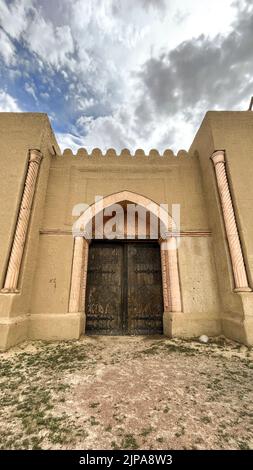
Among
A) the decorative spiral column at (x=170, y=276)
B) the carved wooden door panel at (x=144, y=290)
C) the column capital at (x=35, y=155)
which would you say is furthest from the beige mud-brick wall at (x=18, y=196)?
the decorative spiral column at (x=170, y=276)

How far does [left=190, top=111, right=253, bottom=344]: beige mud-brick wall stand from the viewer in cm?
404

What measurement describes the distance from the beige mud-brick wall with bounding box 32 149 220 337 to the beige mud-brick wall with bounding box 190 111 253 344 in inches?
10.9

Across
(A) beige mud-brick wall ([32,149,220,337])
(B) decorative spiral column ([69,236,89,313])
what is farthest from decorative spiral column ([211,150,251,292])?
(B) decorative spiral column ([69,236,89,313])

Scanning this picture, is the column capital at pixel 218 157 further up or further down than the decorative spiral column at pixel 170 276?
further up

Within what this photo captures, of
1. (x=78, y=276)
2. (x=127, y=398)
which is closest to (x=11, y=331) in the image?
(x=78, y=276)

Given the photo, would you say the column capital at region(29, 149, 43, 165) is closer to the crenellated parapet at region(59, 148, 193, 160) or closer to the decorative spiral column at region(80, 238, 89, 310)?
the crenellated parapet at region(59, 148, 193, 160)

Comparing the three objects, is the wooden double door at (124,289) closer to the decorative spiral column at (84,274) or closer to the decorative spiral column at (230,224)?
the decorative spiral column at (84,274)

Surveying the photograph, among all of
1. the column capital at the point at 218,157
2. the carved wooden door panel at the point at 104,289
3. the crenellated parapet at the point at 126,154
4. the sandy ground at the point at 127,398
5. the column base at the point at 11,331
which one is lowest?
the sandy ground at the point at 127,398

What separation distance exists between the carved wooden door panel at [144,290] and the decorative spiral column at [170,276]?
46 cm

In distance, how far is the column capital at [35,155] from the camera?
5039 mm

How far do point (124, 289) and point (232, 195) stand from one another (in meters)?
3.59

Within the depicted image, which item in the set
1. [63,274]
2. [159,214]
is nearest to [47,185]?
[63,274]

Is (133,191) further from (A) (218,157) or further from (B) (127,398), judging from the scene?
(B) (127,398)

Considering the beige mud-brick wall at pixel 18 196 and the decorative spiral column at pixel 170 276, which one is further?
the decorative spiral column at pixel 170 276
